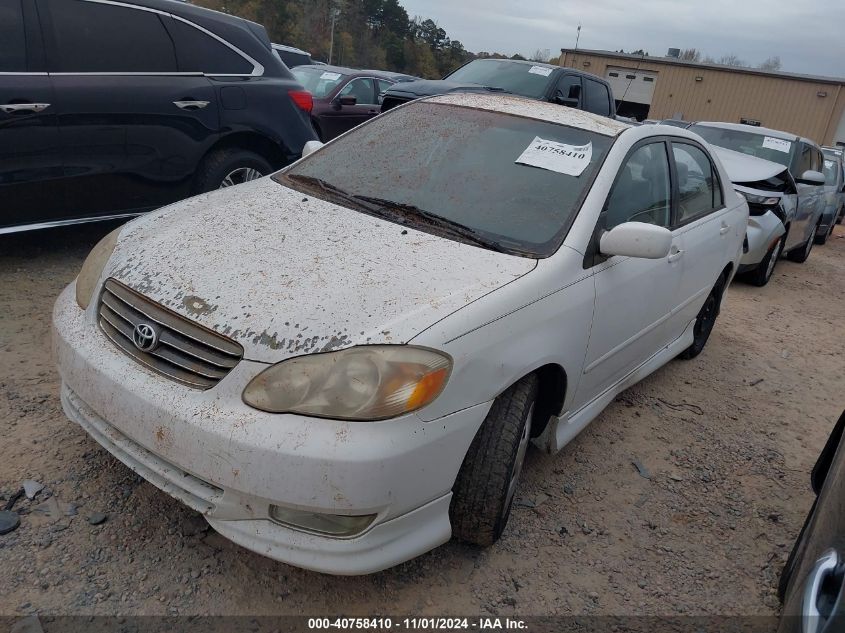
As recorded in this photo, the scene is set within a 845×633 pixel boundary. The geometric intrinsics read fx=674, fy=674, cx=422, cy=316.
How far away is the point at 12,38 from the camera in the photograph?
4.04 m

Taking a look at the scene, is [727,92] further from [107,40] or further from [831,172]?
[107,40]

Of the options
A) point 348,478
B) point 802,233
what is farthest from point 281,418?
A: point 802,233

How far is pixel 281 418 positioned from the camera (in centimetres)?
195

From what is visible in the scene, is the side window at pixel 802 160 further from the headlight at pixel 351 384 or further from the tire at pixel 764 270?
the headlight at pixel 351 384

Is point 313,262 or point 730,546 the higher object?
point 313,262

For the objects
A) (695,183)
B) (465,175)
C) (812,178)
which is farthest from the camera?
(812,178)

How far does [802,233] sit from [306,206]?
771 cm

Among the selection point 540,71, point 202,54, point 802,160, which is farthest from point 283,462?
point 802,160

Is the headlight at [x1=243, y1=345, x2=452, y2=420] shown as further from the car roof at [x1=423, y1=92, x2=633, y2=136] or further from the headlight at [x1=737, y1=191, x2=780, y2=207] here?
the headlight at [x1=737, y1=191, x2=780, y2=207]

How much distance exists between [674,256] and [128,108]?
Answer: 3.57 m

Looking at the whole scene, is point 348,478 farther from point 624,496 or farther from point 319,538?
point 624,496

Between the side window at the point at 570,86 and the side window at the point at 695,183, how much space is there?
5.17 metres

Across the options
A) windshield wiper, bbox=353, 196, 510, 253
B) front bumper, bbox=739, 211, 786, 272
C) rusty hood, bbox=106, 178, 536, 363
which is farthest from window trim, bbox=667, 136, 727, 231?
front bumper, bbox=739, 211, 786, 272

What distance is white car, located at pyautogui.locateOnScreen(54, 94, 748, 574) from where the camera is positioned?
1978 mm
